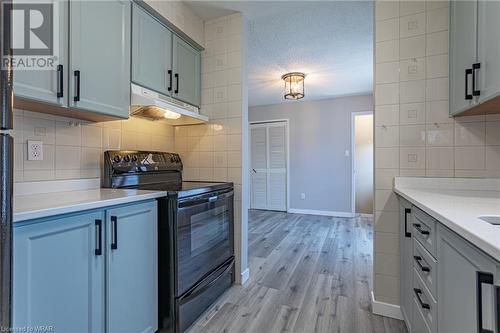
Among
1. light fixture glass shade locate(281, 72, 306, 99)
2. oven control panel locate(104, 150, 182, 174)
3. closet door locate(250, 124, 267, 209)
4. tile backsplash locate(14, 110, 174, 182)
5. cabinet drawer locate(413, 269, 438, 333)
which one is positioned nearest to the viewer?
cabinet drawer locate(413, 269, 438, 333)

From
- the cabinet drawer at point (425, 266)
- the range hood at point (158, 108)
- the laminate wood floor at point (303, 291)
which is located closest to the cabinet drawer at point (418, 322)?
the cabinet drawer at point (425, 266)

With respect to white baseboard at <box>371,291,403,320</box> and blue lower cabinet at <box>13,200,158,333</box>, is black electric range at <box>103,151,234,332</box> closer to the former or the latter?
blue lower cabinet at <box>13,200,158,333</box>

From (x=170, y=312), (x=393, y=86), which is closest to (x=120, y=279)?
(x=170, y=312)

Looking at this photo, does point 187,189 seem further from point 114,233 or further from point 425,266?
point 425,266

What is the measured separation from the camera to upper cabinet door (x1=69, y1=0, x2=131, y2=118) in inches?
52.5

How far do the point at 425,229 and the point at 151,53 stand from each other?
6.81ft

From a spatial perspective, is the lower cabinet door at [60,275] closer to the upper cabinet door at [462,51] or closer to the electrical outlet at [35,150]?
the electrical outlet at [35,150]

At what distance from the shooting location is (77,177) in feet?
5.41

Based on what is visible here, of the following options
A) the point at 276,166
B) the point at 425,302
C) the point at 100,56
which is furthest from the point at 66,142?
the point at 276,166

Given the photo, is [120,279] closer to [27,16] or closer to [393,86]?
[27,16]

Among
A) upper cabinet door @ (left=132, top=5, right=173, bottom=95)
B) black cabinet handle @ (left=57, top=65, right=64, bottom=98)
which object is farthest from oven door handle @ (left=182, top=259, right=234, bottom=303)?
upper cabinet door @ (left=132, top=5, right=173, bottom=95)

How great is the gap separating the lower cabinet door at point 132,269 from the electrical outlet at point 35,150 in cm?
63

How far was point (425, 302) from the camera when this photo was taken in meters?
1.17

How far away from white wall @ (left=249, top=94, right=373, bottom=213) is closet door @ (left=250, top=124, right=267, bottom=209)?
49cm
